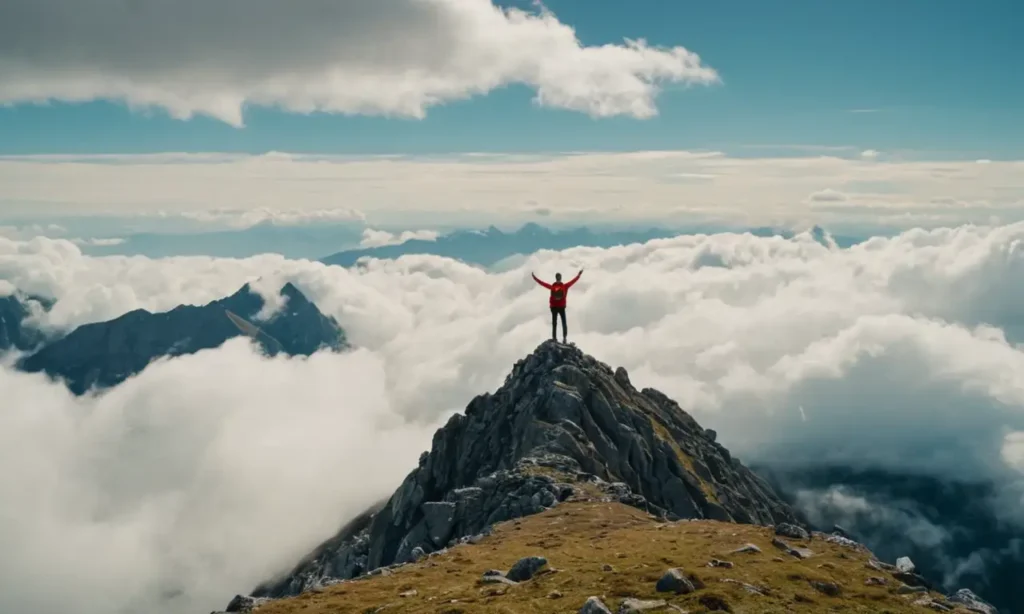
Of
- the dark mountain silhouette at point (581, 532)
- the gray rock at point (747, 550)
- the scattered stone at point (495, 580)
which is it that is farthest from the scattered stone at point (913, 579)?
the scattered stone at point (495, 580)

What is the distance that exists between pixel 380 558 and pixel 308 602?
239ft

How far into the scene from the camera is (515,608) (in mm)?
45844

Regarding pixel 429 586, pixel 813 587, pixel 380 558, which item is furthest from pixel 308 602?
pixel 380 558

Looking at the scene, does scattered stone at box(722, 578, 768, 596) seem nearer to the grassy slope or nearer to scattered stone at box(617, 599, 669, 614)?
the grassy slope

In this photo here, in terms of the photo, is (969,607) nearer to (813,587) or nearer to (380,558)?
(813,587)

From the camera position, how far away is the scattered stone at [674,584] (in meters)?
45.5

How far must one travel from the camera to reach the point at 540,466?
4724 inches

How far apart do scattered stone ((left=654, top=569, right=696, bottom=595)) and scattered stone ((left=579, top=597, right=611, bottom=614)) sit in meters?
5.93

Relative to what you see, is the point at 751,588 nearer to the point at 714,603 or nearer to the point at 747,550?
the point at 714,603

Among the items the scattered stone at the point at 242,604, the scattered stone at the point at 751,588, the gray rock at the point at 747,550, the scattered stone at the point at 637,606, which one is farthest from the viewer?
the gray rock at the point at 747,550

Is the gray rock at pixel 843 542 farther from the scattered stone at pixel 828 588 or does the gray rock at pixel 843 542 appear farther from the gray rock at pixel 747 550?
the scattered stone at pixel 828 588

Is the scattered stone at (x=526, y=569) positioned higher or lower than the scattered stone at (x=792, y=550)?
higher

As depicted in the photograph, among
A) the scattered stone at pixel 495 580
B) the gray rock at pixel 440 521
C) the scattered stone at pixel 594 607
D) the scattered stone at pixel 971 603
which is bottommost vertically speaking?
the gray rock at pixel 440 521

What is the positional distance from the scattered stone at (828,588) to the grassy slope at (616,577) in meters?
0.47
